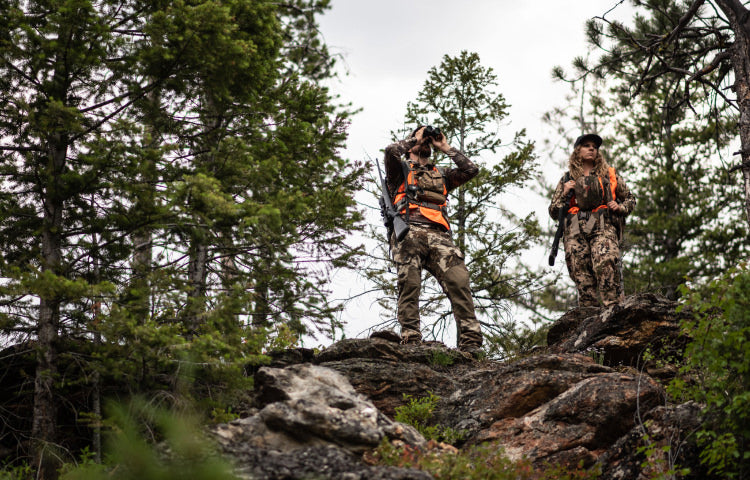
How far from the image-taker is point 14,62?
6.74m

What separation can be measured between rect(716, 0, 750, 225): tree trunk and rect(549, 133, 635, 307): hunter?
1747 mm

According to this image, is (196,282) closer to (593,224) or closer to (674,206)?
(593,224)

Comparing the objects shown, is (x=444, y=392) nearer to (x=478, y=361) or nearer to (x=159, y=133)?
(x=478, y=361)

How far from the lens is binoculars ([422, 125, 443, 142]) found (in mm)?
8625

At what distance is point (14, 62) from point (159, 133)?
1.55 metres

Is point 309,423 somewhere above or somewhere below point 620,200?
below

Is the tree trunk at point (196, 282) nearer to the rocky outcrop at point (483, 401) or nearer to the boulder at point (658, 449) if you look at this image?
the rocky outcrop at point (483, 401)

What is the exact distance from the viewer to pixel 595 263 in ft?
28.0

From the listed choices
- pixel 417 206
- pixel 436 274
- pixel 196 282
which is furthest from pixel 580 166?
pixel 196 282

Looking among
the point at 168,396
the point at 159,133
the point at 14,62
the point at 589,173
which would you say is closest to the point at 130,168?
the point at 159,133

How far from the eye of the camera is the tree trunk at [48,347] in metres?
6.15

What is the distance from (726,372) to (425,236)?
167 inches

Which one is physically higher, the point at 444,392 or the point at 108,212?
the point at 108,212

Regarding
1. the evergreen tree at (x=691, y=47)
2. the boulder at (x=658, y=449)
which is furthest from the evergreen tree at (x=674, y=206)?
the boulder at (x=658, y=449)
